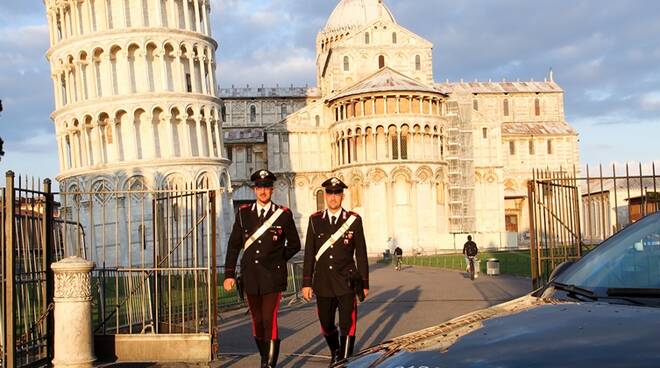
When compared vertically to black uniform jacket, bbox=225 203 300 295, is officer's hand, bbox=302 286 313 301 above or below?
below

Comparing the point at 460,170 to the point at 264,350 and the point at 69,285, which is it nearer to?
the point at 69,285

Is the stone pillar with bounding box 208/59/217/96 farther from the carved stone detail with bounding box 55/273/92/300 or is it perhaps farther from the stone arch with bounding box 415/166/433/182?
the carved stone detail with bounding box 55/273/92/300

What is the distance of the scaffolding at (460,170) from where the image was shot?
64.2 meters

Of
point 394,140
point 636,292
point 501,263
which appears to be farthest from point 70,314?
point 394,140

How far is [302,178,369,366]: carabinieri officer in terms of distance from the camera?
8.52m

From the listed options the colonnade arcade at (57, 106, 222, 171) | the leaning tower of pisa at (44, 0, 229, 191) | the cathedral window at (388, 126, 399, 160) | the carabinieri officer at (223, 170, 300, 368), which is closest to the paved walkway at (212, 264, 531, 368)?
the carabinieri officer at (223, 170, 300, 368)

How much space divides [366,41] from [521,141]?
69.4ft

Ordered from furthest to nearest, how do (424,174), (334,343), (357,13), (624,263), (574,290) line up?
(357,13) → (424,174) → (334,343) → (624,263) → (574,290)

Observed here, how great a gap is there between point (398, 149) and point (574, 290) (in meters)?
57.6

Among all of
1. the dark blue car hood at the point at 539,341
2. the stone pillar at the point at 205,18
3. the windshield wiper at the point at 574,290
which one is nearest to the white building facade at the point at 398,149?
the stone pillar at the point at 205,18

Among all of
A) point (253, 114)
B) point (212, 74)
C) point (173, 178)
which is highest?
point (212, 74)

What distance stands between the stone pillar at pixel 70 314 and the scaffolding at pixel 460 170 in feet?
183

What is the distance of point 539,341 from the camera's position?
2.91m

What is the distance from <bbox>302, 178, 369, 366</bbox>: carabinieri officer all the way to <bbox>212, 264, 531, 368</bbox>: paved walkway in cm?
149
